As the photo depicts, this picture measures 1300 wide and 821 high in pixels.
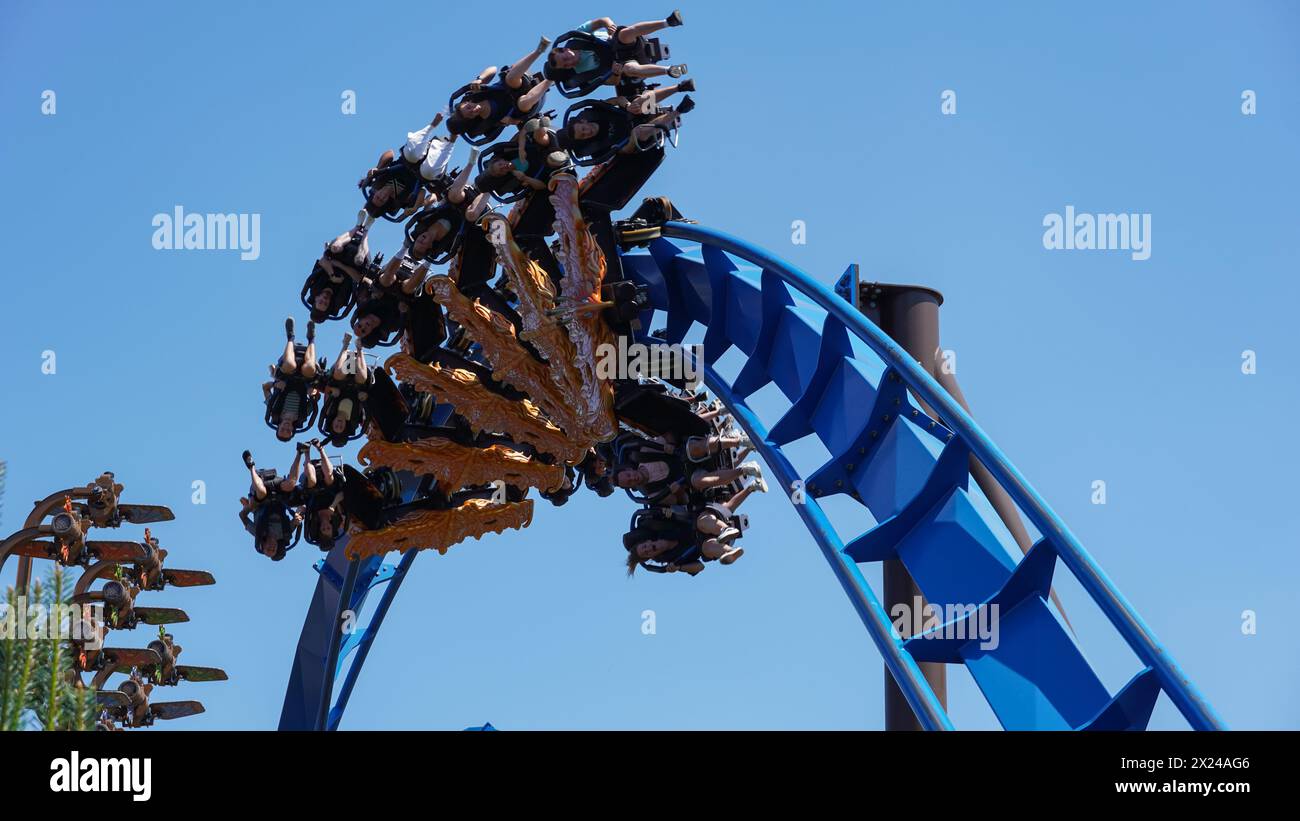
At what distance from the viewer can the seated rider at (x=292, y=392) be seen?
450 inches

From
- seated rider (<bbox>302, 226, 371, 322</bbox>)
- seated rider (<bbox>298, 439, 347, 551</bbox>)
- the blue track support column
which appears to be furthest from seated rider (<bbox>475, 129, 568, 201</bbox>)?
the blue track support column

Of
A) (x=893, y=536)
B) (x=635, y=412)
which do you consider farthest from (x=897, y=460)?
(x=635, y=412)

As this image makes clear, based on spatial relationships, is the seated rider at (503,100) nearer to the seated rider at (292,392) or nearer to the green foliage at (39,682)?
the seated rider at (292,392)

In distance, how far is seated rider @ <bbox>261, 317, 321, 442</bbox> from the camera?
450 inches

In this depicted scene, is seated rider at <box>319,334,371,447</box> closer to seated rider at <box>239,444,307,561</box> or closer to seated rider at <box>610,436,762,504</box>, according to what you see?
seated rider at <box>239,444,307,561</box>

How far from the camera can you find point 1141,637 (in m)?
7.07

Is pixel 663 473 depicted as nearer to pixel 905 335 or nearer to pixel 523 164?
pixel 905 335

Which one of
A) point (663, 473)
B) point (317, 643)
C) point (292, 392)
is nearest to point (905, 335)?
point (663, 473)

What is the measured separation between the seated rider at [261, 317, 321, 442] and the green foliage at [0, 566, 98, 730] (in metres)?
8.52

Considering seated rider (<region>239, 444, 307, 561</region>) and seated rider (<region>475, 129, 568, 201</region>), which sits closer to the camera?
seated rider (<region>475, 129, 568, 201</region>)

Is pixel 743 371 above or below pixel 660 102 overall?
below
